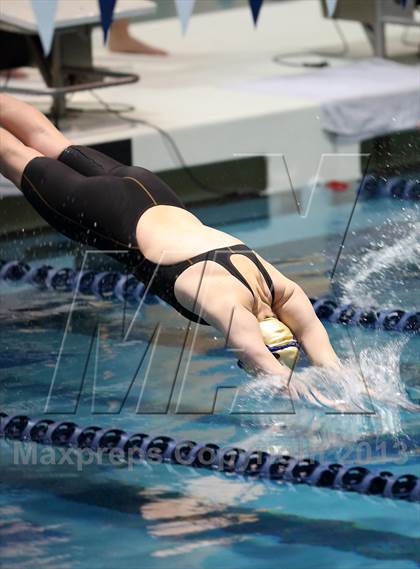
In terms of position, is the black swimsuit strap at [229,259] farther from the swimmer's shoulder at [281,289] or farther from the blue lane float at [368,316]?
the blue lane float at [368,316]

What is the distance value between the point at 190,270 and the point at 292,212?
272 centimetres

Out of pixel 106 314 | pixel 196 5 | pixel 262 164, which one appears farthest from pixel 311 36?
pixel 106 314

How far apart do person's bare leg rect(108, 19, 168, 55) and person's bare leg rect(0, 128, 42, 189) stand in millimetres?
3830

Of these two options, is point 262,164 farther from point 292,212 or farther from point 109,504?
point 109,504

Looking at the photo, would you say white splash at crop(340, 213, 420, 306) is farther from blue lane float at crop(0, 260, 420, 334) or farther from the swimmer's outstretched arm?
the swimmer's outstretched arm

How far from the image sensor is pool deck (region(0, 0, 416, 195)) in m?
6.63

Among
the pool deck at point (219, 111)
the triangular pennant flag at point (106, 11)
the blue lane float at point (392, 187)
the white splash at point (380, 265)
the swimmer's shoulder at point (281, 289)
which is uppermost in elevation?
the triangular pennant flag at point (106, 11)

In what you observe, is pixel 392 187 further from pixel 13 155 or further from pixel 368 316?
pixel 13 155

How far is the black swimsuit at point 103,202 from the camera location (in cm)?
431

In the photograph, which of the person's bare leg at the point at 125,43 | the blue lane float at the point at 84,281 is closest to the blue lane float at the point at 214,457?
the blue lane float at the point at 84,281

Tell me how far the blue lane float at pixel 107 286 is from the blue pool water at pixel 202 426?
73mm

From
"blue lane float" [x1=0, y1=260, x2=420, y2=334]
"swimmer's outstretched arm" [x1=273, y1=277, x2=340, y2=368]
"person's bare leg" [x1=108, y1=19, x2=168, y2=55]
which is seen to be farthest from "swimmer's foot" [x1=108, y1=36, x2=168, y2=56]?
"swimmer's outstretched arm" [x1=273, y1=277, x2=340, y2=368]

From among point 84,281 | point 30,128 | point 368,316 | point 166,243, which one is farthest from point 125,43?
point 166,243

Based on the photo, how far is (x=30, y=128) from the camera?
184 inches
